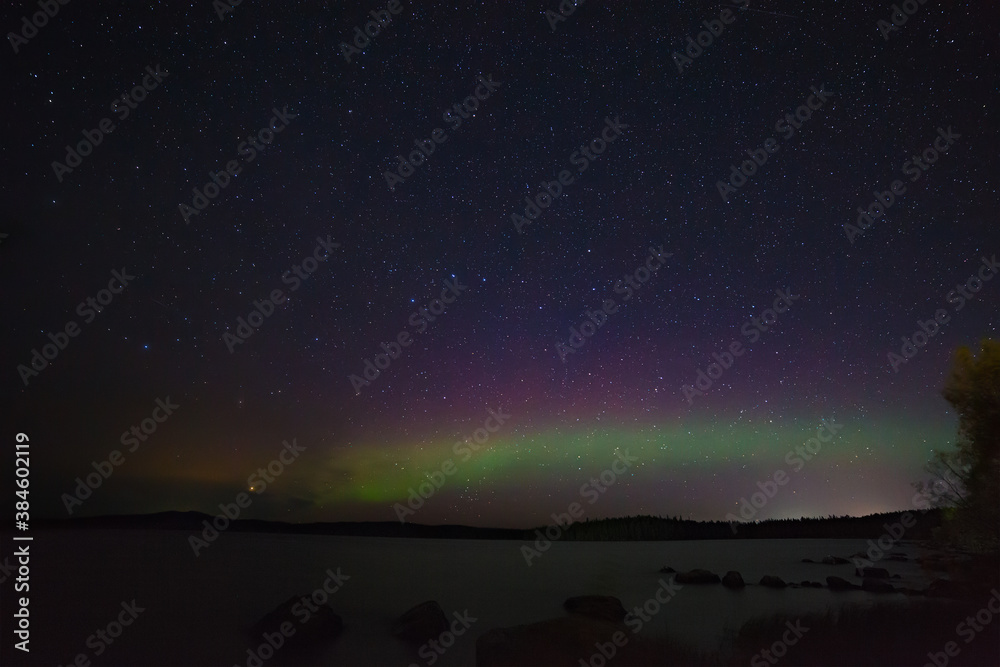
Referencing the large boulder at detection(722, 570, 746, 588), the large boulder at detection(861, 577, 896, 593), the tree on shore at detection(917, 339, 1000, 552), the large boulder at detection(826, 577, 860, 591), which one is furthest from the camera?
the large boulder at detection(722, 570, 746, 588)

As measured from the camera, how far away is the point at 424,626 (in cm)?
2436

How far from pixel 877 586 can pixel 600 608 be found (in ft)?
52.2

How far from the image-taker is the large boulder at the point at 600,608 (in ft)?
75.6

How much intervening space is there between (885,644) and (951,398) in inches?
407

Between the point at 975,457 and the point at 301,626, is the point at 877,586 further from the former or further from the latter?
the point at 301,626

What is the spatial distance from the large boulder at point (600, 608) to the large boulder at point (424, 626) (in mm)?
5726

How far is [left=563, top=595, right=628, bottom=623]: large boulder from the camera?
75.6ft

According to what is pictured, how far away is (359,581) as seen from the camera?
4916 centimetres

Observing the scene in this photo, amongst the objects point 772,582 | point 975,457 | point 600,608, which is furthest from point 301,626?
point 772,582

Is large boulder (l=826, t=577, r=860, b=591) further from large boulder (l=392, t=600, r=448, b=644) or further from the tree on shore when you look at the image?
large boulder (l=392, t=600, r=448, b=644)

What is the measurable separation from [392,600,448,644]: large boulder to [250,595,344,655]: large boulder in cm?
285

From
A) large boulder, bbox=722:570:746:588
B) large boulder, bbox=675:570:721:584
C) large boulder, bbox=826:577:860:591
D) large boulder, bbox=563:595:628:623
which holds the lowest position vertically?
large boulder, bbox=826:577:860:591

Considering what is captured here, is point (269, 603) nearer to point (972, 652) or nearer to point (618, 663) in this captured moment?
point (618, 663)

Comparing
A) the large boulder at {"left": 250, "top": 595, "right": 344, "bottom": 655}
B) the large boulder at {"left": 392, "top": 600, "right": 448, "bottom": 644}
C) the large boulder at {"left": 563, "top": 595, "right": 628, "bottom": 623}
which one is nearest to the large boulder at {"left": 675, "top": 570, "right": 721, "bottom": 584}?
the large boulder at {"left": 563, "top": 595, "right": 628, "bottom": 623}
